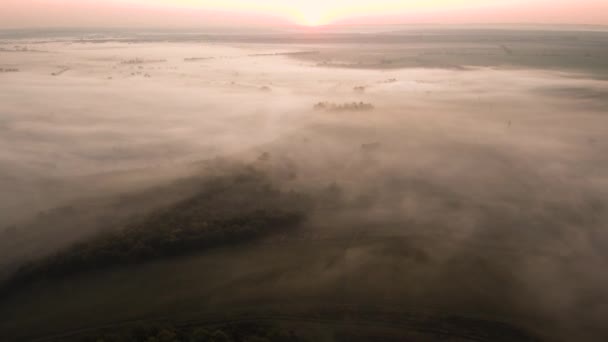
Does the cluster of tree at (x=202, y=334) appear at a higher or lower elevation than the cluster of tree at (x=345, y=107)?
lower

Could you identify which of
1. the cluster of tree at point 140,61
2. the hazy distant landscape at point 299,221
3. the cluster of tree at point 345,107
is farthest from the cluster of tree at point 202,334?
the cluster of tree at point 140,61

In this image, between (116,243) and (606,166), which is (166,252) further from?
(606,166)

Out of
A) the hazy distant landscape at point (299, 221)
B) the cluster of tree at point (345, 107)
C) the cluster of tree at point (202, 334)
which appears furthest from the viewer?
the cluster of tree at point (345, 107)

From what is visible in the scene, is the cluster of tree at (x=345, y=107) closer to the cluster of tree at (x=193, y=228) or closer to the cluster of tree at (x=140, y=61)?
the cluster of tree at (x=193, y=228)

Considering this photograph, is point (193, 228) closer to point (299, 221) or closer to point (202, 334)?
point (299, 221)

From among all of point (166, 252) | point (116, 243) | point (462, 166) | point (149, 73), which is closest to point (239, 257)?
point (166, 252)
